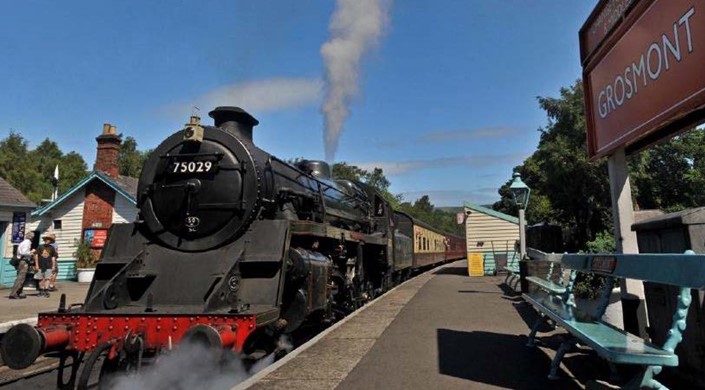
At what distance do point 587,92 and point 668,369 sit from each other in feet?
10.3

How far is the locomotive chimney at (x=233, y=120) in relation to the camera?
6832 mm

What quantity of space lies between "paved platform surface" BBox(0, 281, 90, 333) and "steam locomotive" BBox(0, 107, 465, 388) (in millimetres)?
3415

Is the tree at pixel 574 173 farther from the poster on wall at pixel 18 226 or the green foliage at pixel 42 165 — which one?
the green foliage at pixel 42 165

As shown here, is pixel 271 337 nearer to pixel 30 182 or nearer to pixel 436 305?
pixel 436 305

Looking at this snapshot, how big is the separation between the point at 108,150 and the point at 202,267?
51.8 ft

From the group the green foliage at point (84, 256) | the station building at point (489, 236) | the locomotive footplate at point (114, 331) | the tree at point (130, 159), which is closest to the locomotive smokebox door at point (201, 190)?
the locomotive footplate at point (114, 331)

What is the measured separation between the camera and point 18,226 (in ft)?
51.7

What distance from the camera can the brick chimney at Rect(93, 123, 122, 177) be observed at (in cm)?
1914

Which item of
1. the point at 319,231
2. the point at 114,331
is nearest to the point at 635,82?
the point at 319,231

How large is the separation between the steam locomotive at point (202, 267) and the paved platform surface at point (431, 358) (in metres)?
0.54

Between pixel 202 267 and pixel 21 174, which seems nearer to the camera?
pixel 202 267

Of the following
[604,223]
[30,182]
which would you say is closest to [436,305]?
[604,223]

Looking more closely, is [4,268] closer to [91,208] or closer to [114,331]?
[91,208]

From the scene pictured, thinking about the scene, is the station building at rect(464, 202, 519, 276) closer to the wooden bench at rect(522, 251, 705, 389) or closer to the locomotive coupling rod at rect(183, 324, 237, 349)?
the wooden bench at rect(522, 251, 705, 389)
